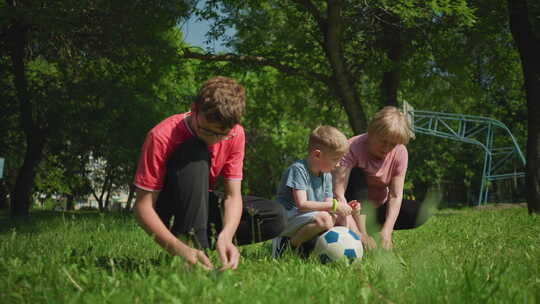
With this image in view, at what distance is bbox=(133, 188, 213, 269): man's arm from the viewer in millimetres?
3031

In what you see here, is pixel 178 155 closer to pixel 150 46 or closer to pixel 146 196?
pixel 146 196

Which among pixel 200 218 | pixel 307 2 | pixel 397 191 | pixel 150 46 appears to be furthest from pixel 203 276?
pixel 307 2

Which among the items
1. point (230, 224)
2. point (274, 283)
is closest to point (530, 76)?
point (230, 224)

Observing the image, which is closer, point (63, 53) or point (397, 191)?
point (397, 191)

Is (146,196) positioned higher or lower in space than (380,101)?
lower

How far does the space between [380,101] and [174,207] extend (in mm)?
13226

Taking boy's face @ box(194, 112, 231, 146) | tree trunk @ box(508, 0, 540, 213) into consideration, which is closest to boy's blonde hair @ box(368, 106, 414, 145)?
→ boy's face @ box(194, 112, 231, 146)

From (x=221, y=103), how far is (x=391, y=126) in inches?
82.5

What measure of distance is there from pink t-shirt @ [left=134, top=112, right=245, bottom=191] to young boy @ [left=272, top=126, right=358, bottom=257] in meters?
0.81

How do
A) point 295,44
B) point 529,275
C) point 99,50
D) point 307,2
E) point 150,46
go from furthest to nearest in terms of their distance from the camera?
point 295,44 → point 99,50 → point 307,2 → point 150,46 → point 529,275

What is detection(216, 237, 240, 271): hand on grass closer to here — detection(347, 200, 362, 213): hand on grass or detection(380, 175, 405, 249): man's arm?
detection(347, 200, 362, 213): hand on grass

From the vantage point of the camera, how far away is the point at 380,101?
15.9m

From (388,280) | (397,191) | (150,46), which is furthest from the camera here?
(150,46)

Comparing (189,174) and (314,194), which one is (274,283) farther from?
(314,194)
